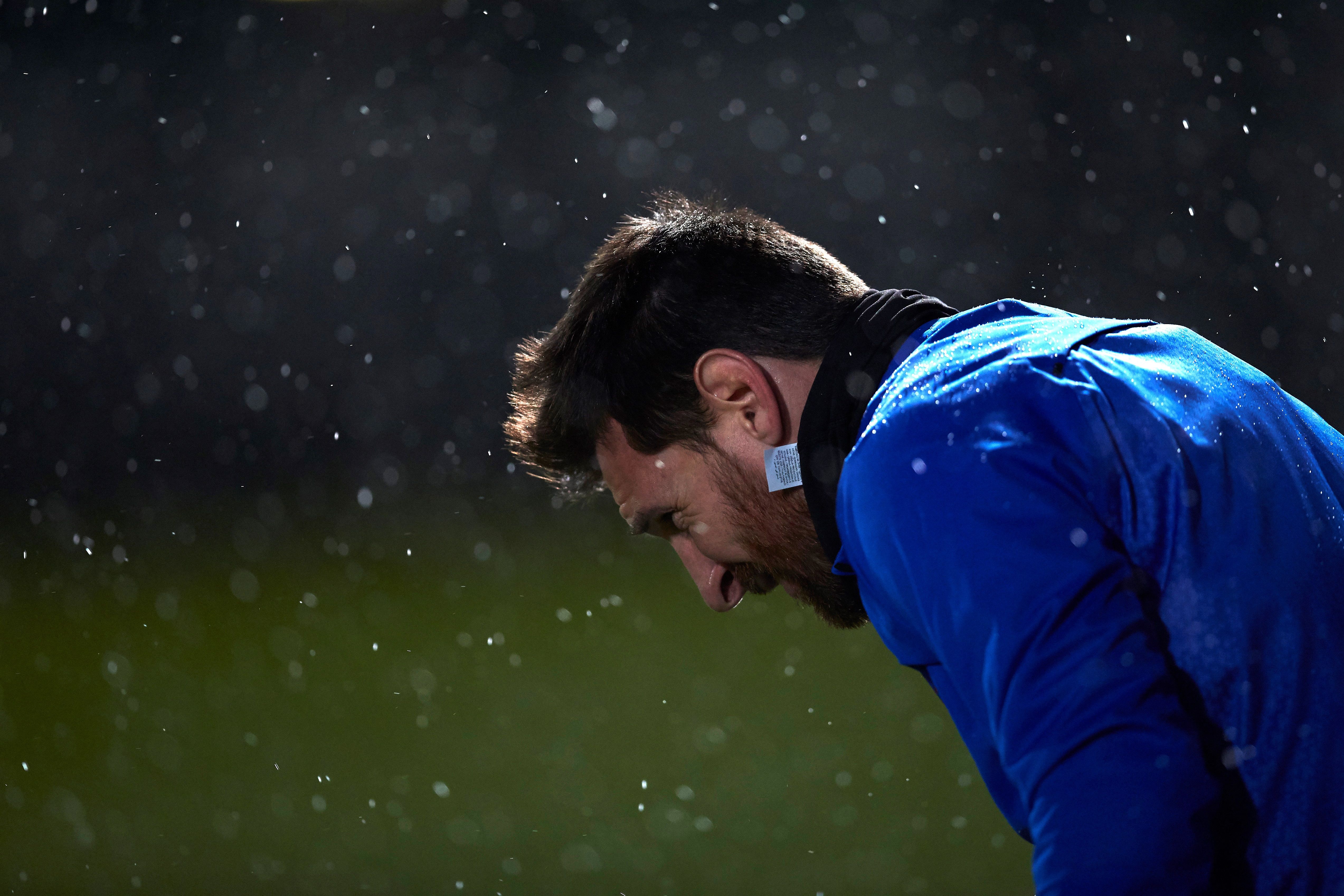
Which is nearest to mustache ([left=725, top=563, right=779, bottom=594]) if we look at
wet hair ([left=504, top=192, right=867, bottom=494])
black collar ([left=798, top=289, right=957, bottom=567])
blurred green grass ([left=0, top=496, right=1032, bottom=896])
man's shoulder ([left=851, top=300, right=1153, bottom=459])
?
wet hair ([left=504, top=192, right=867, bottom=494])

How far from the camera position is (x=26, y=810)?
245cm

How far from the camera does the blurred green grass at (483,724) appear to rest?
2.04m

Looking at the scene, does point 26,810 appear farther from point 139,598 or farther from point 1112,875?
point 1112,875

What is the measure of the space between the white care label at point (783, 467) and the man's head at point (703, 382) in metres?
0.01

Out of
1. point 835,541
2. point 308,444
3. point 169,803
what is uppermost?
point 835,541

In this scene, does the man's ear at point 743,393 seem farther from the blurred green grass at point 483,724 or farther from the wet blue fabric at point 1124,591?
the blurred green grass at point 483,724

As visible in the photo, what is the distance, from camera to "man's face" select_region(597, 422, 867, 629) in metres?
0.90

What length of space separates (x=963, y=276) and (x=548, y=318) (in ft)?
2.56

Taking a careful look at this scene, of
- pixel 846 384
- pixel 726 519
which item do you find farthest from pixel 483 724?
pixel 846 384

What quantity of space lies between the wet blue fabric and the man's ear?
0.75 feet

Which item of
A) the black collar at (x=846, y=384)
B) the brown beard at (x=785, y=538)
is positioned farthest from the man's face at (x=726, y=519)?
the black collar at (x=846, y=384)

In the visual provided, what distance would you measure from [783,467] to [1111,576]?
1.24 ft

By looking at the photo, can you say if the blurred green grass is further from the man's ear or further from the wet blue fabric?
the wet blue fabric

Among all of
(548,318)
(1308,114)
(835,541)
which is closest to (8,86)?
(548,318)
